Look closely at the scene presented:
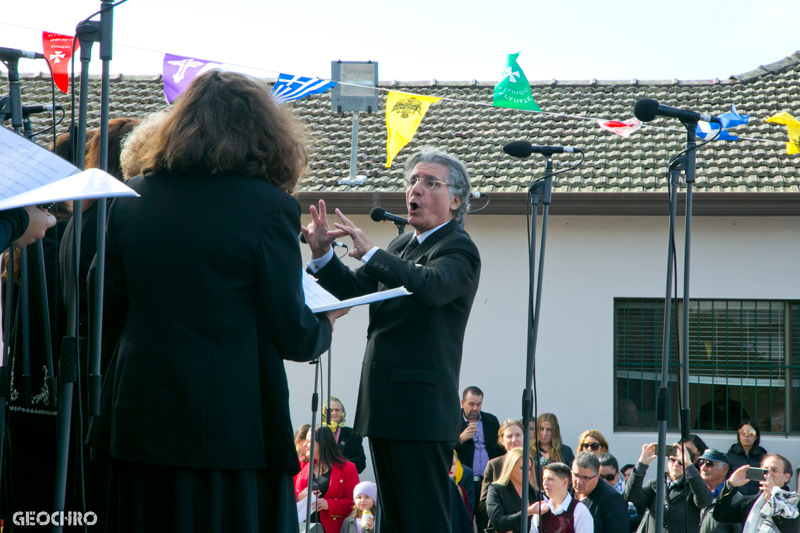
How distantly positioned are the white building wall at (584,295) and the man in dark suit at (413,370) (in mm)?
5619

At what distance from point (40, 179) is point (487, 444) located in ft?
19.8

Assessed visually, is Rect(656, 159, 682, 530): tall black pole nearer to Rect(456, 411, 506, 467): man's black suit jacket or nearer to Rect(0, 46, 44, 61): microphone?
Rect(0, 46, 44, 61): microphone

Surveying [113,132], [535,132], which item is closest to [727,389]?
[535,132]

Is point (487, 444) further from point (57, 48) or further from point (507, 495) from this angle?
point (57, 48)

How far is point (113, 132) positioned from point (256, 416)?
1.21 m

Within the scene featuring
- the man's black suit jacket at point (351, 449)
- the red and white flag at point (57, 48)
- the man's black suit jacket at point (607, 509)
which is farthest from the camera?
the man's black suit jacket at point (351, 449)

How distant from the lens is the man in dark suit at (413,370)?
259cm

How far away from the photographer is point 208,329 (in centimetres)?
170

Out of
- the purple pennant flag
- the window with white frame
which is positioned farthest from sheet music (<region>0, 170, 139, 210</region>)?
the window with white frame

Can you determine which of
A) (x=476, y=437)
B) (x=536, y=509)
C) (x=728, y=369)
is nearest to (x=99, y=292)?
(x=536, y=509)

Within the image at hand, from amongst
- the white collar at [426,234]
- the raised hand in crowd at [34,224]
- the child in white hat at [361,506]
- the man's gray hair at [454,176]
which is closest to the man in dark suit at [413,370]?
the white collar at [426,234]

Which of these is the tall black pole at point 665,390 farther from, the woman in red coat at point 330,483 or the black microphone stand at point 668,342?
the woman in red coat at point 330,483

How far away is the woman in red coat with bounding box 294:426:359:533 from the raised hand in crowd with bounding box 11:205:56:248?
4301 millimetres

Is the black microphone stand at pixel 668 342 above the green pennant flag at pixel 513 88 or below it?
below
